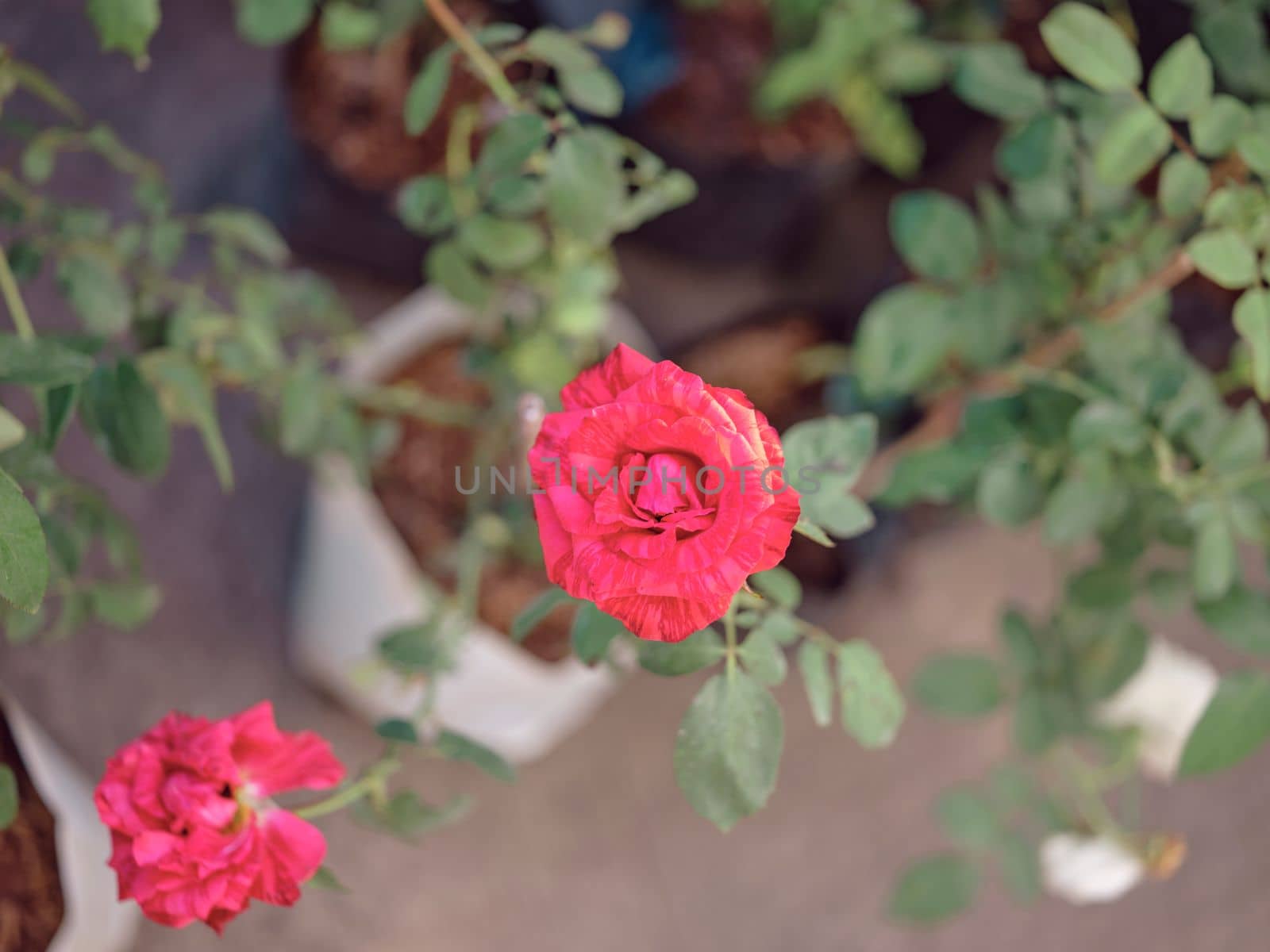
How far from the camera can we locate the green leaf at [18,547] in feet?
1.17

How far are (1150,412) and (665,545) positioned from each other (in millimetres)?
346

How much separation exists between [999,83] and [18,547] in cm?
54

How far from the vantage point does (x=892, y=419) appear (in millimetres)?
982

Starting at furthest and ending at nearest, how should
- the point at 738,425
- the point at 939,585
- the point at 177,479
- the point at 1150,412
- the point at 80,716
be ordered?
the point at 939,585, the point at 177,479, the point at 80,716, the point at 1150,412, the point at 738,425

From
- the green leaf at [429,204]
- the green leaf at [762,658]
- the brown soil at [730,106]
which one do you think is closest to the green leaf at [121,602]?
the green leaf at [429,204]

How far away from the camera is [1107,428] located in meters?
0.51

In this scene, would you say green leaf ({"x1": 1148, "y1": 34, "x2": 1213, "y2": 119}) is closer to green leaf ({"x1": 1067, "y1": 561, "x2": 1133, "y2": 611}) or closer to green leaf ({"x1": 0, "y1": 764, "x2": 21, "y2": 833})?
green leaf ({"x1": 1067, "y1": 561, "x2": 1133, "y2": 611})

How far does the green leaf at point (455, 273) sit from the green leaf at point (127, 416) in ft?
0.61

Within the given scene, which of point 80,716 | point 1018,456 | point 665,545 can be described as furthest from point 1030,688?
point 80,716

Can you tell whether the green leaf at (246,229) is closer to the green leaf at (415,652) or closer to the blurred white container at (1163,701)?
the green leaf at (415,652)

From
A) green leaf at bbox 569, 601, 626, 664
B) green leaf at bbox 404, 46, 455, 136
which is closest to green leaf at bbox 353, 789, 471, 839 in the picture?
green leaf at bbox 569, 601, 626, 664

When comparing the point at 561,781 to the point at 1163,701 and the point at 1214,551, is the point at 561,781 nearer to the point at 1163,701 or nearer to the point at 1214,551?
the point at 1163,701

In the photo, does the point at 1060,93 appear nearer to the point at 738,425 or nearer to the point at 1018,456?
the point at 1018,456

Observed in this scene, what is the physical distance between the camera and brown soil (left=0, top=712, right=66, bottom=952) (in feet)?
1.57
